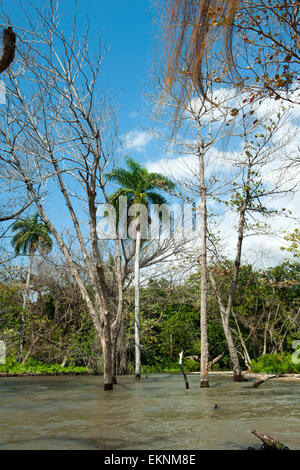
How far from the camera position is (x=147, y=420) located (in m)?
8.55

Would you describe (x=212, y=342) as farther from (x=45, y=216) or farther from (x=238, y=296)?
(x=45, y=216)

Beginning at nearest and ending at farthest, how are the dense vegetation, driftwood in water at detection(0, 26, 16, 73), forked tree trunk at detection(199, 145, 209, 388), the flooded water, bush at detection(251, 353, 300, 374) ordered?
driftwood in water at detection(0, 26, 16, 73), the flooded water, forked tree trunk at detection(199, 145, 209, 388), bush at detection(251, 353, 300, 374), the dense vegetation

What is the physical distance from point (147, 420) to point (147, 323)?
16157 millimetres

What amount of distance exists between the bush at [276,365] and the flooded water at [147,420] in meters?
7.91

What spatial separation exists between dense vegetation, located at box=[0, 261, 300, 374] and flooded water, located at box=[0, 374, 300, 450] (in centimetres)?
1054

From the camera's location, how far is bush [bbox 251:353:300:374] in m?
21.3

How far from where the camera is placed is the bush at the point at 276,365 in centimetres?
2134

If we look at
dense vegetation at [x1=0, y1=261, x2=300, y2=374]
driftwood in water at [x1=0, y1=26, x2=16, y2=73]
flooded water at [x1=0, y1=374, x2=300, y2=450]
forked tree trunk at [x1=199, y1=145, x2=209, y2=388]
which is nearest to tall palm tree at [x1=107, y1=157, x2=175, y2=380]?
dense vegetation at [x1=0, y1=261, x2=300, y2=374]

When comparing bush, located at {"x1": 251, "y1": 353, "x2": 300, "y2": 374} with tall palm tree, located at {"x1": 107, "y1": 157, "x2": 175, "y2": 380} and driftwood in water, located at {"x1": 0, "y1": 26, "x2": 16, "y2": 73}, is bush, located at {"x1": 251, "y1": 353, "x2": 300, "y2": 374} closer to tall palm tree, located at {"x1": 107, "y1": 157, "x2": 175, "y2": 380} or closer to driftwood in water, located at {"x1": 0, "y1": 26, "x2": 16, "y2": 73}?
tall palm tree, located at {"x1": 107, "y1": 157, "x2": 175, "y2": 380}

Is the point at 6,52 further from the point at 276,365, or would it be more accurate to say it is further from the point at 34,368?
the point at 34,368

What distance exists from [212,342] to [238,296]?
13.6 ft

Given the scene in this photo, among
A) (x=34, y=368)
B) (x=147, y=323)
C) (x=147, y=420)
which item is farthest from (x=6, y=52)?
(x=34, y=368)

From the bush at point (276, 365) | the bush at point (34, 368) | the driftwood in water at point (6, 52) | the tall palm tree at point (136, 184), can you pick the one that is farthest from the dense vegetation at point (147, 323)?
the driftwood in water at point (6, 52)
